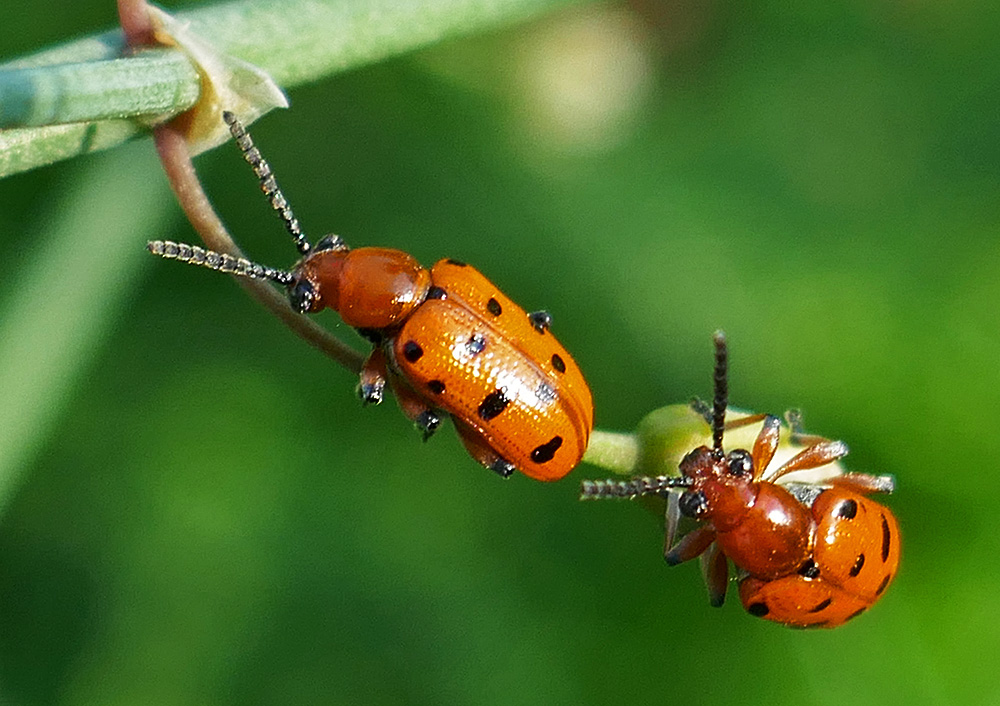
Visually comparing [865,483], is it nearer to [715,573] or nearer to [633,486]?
[715,573]

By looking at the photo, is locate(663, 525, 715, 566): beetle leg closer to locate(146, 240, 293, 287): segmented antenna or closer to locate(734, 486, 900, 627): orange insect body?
locate(734, 486, 900, 627): orange insect body

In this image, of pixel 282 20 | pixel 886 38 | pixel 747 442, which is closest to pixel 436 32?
pixel 282 20

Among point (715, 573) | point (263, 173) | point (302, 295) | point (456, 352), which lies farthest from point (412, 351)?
point (715, 573)

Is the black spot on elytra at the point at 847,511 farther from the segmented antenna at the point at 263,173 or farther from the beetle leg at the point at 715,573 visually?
the segmented antenna at the point at 263,173

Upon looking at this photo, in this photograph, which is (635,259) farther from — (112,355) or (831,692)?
(112,355)

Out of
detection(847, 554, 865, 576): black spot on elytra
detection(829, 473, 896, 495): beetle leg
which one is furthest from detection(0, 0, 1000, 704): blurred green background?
detection(847, 554, 865, 576): black spot on elytra

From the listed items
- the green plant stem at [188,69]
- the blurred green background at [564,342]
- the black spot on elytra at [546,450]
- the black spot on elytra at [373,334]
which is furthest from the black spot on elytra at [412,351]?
the blurred green background at [564,342]
